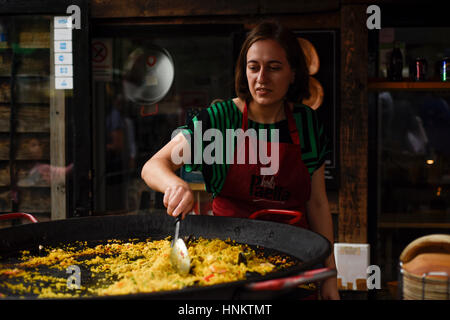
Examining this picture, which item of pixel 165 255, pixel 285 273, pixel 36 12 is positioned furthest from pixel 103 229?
pixel 36 12

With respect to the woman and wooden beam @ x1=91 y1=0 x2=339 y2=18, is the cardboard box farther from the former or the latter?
wooden beam @ x1=91 y1=0 x2=339 y2=18

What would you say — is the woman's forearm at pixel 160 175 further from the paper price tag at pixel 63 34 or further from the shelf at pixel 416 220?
the shelf at pixel 416 220

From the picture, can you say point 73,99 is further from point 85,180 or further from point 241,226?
point 241,226

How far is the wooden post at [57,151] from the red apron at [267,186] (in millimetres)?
2338

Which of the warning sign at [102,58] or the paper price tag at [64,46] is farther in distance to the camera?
the warning sign at [102,58]

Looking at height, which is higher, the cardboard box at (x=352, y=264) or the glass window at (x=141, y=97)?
the glass window at (x=141, y=97)

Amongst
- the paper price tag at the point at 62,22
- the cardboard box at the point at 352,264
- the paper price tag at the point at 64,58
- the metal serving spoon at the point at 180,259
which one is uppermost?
the paper price tag at the point at 62,22

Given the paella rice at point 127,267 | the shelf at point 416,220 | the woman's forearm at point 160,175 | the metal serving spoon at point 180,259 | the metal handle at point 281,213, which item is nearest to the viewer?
the paella rice at point 127,267

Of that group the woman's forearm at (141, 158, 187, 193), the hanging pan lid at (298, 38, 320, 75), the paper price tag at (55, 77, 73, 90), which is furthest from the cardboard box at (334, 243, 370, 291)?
the paper price tag at (55, 77, 73, 90)

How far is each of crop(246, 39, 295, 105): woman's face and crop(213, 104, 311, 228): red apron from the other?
0.17 metres

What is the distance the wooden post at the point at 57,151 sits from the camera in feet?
13.0

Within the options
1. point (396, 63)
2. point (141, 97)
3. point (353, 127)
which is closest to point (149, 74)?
point (141, 97)

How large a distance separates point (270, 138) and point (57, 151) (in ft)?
8.20

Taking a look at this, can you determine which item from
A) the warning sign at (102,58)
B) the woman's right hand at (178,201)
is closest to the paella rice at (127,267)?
the woman's right hand at (178,201)
